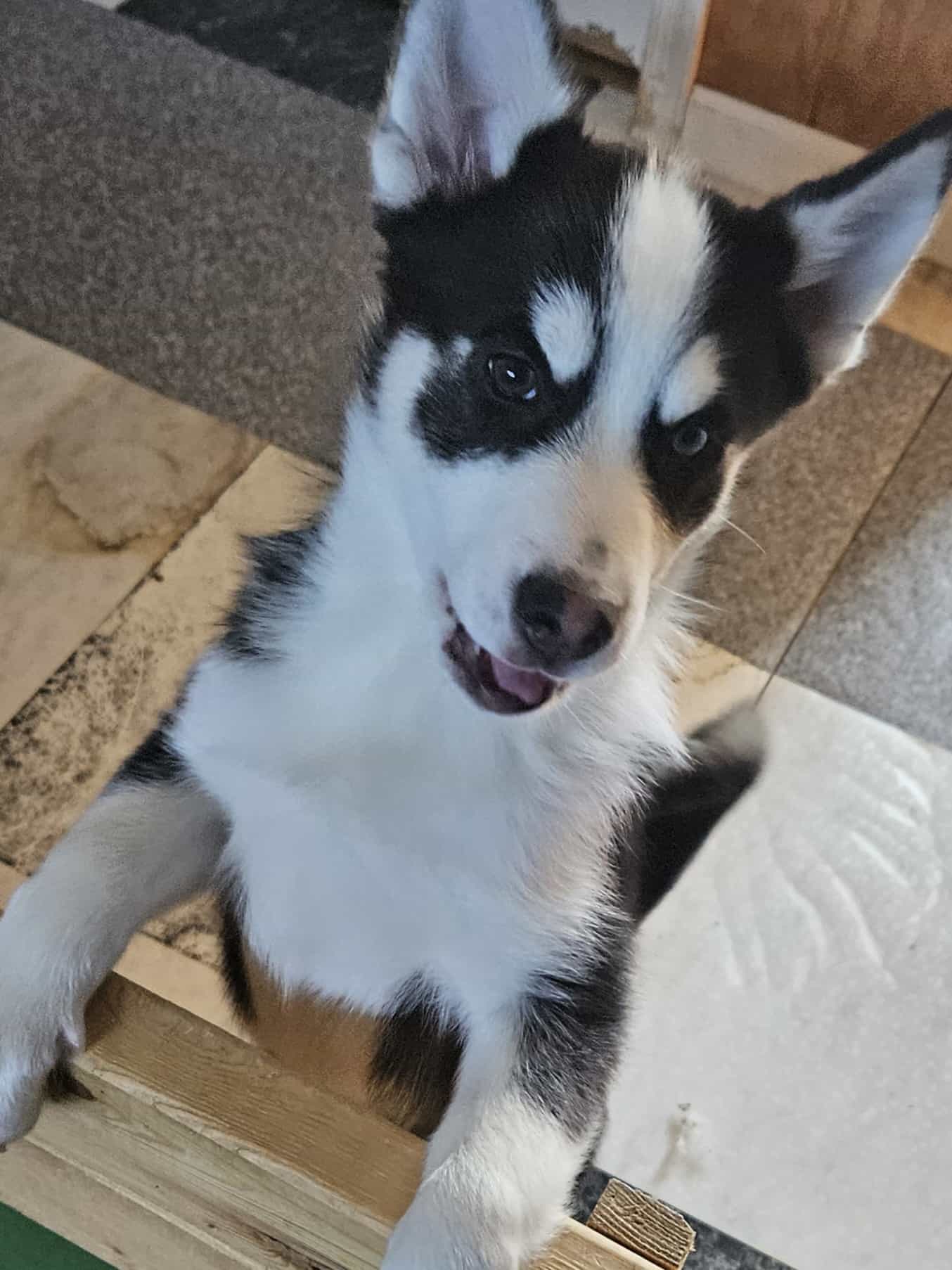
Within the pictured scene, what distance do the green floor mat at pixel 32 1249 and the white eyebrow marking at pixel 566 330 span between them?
4.53ft

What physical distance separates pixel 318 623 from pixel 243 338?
1.61 m

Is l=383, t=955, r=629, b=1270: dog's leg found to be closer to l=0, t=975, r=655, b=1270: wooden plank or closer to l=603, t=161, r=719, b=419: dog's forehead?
l=0, t=975, r=655, b=1270: wooden plank

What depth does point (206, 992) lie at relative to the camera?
A: 213cm

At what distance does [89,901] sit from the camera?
1.40 metres

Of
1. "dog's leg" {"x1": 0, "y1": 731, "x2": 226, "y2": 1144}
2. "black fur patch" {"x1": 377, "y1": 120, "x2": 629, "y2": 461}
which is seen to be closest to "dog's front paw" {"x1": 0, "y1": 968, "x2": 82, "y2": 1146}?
"dog's leg" {"x1": 0, "y1": 731, "x2": 226, "y2": 1144}

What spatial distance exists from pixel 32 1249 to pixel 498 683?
1.13 m

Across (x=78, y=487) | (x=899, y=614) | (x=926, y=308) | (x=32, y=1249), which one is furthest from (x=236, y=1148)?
(x=926, y=308)

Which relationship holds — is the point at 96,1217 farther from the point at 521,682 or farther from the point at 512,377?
the point at 512,377

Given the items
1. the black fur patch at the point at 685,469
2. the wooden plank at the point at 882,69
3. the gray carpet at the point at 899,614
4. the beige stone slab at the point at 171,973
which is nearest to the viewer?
the black fur patch at the point at 685,469

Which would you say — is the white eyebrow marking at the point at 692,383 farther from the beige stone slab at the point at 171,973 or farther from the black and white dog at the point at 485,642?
the beige stone slab at the point at 171,973

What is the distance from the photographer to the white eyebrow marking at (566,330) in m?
1.28

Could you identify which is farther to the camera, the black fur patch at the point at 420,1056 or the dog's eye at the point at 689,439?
the black fur patch at the point at 420,1056

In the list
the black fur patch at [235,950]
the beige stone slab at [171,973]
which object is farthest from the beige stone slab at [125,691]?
the black fur patch at [235,950]

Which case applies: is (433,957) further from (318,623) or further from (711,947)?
(711,947)
